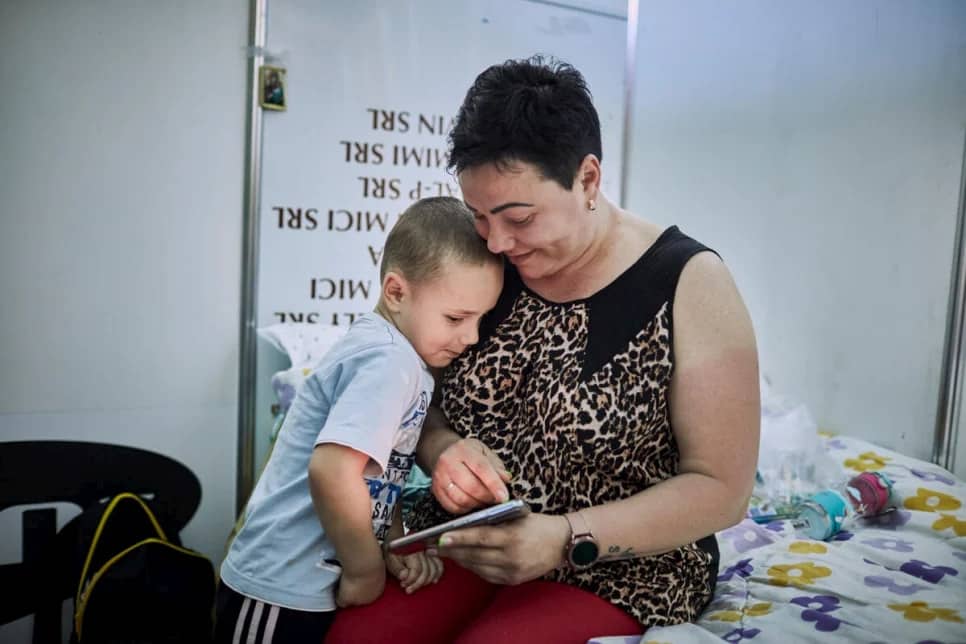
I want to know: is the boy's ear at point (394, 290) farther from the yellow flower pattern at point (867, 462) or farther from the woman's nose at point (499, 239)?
the yellow flower pattern at point (867, 462)

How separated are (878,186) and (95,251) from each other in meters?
2.15

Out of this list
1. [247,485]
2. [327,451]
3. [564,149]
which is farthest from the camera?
[247,485]

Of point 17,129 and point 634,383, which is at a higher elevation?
point 17,129

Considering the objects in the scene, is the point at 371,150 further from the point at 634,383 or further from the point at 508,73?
the point at 634,383

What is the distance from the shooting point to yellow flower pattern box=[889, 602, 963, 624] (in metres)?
1.10

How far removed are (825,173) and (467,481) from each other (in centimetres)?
141

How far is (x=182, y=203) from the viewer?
7.47ft

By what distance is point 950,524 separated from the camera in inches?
60.7

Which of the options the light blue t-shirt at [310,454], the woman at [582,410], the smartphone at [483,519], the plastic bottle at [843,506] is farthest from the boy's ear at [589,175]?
the plastic bottle at [843,506]

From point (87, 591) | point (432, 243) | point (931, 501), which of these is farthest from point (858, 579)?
point (87, 591)

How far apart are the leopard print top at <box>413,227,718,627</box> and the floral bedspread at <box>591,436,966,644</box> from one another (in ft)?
0.26

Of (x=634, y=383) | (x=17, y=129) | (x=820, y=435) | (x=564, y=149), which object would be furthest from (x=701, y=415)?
(x=17, y=129)

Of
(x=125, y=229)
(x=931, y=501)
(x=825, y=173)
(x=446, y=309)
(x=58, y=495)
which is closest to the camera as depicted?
(x=446, y=309)

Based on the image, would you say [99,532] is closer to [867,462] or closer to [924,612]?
[924,612]
